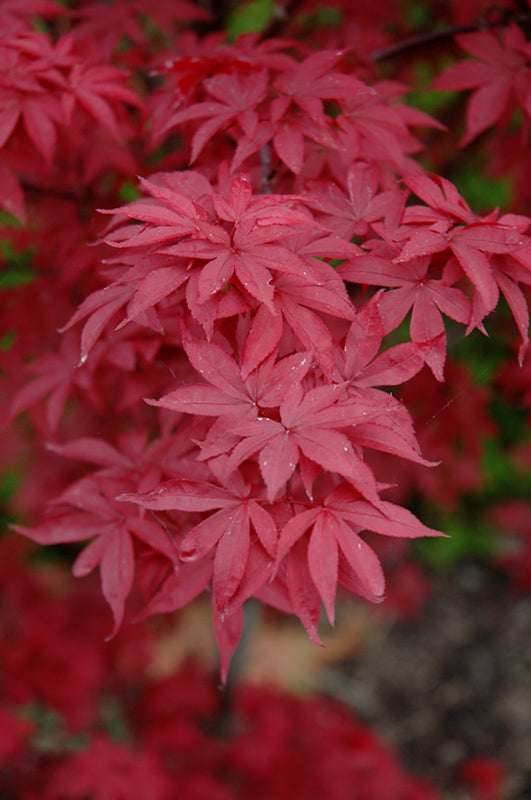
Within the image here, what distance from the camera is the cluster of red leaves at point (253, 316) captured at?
76 centimetres

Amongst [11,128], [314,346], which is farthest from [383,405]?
[11,128]

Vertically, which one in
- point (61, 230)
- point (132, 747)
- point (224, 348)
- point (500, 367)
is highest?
point (224, 348)

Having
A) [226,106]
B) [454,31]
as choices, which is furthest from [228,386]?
[454,31]

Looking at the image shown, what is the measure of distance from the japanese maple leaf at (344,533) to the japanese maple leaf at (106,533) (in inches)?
9.9

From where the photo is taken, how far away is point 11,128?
1055 mm

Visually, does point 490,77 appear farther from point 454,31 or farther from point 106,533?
point 106,533

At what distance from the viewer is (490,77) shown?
1.24 m

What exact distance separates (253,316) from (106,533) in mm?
417

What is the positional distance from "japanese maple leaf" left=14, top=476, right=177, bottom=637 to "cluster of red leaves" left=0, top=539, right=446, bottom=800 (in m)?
1.06

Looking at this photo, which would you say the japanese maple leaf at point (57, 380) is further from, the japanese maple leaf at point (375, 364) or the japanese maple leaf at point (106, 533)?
the japanese maple leaf at point (375, 364)

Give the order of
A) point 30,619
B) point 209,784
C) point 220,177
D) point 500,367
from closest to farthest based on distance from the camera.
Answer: point 220,177, point 500,367, point 209,784, point 30,619

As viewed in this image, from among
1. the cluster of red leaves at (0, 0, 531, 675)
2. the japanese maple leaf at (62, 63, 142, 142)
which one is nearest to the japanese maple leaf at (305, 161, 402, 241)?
the cluster of red leaves at (0, 0, 531, 675)

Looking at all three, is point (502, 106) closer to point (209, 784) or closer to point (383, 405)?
point (383, 405)

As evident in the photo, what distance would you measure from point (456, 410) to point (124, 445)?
1.22m
